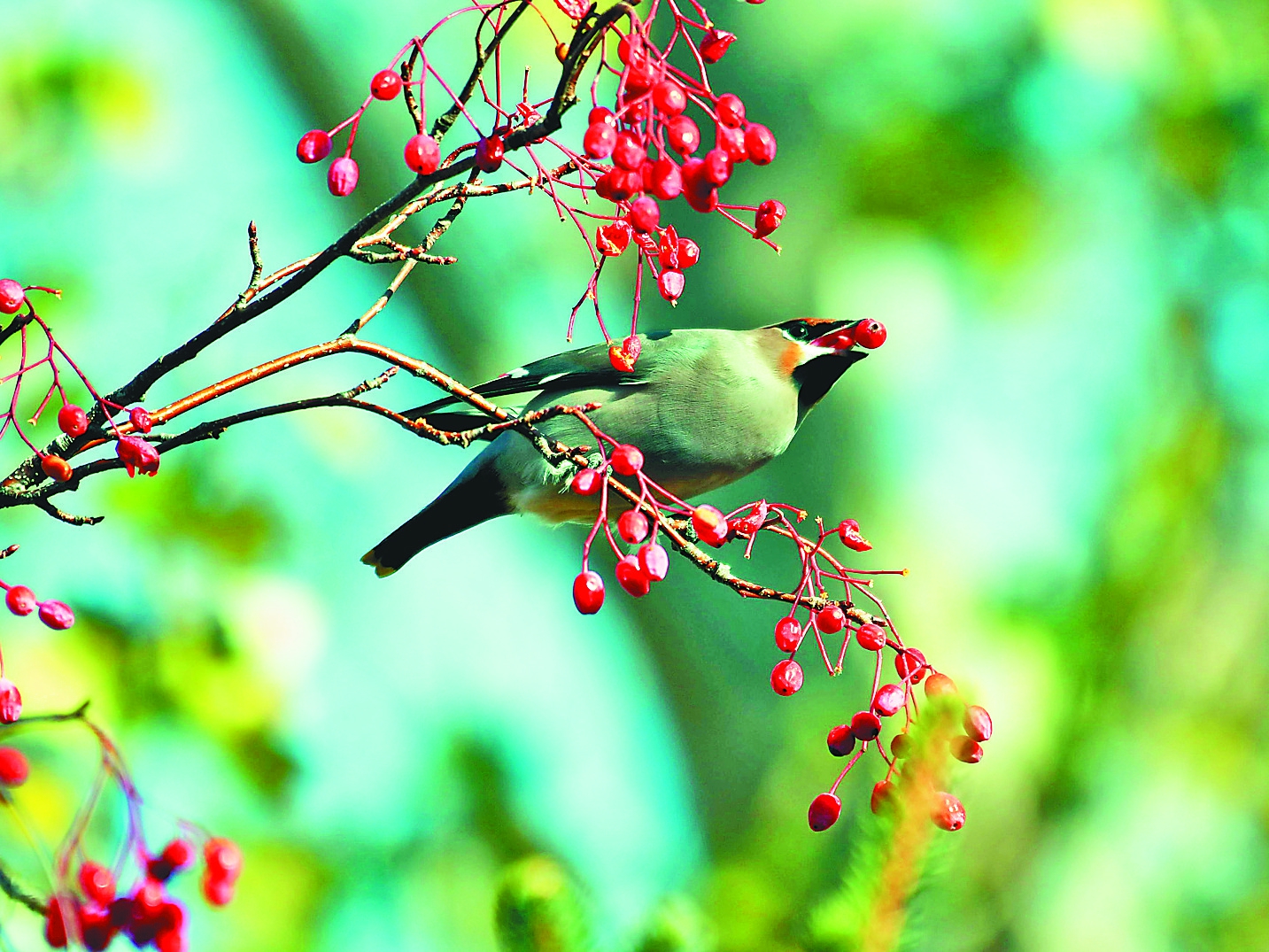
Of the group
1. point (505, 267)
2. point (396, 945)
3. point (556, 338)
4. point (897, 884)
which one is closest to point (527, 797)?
point (396, 945)

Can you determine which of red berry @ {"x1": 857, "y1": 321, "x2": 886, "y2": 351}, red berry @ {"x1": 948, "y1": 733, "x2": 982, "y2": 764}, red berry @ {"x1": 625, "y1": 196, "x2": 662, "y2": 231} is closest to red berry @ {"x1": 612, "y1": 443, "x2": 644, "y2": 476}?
red berry @ {"x1": 625, "y1": 196, "x2": 662, "y2": 231}

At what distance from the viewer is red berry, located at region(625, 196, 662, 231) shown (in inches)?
55.9

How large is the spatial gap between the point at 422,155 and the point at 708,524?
537 millimetres

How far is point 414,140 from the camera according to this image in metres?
1.29

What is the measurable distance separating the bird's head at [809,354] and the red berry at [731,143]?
164 cm

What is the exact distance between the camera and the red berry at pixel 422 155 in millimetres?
1299

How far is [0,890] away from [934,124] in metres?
6.34

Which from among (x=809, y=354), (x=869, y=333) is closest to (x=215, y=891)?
(x=869, y=333)

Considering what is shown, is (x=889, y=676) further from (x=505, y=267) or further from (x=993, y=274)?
(x=505, y=267)

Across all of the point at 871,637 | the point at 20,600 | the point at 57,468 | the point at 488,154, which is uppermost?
the point at 488,154

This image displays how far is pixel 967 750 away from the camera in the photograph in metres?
1.37

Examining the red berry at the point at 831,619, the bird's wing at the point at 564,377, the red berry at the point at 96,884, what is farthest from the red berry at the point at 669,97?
the bird's wing at the point at 564,377

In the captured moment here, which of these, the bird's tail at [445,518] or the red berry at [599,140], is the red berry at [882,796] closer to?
the red berry at [599,140]

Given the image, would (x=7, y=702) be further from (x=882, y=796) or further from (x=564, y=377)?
(x=564, y=377)
